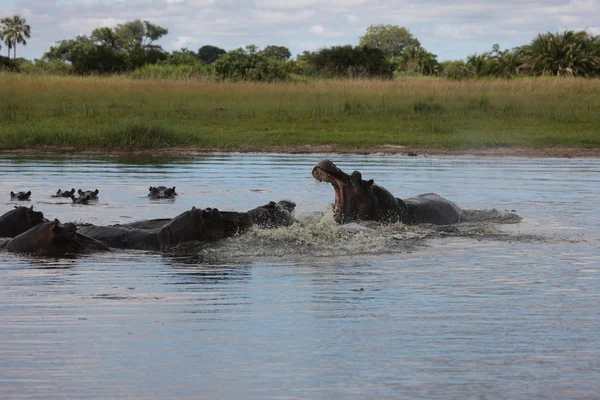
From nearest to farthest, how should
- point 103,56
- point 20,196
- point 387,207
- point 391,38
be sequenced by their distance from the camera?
1. point 387,207
2. point 20,196
3. point 103,56
4. point 391,38

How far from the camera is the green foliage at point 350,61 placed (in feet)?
142

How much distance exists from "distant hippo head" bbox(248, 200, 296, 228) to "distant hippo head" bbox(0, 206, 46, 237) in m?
1.86

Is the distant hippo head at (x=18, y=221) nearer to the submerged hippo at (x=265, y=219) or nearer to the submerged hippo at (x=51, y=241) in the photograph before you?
the submerged hippo at (x=51, y=241)

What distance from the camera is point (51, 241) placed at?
25.3ft

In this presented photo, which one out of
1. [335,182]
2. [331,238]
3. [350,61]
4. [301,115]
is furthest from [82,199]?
[350,61]

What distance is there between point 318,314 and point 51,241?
3003 millimetres

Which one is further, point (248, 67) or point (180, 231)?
point (248, 67)

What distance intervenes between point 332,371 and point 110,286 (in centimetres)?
237

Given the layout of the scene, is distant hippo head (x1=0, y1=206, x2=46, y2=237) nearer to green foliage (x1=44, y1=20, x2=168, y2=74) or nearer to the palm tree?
green foliage (x1=44, y1=20, x2=168, y2=74)

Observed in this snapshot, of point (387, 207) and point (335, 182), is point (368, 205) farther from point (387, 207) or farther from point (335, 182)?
point (335, 182)

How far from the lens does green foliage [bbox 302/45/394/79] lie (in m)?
43.2

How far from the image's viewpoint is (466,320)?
5359mm

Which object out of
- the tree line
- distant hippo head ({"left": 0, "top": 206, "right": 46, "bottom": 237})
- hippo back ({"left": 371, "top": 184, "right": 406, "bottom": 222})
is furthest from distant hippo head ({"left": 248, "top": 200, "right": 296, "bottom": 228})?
the tree line

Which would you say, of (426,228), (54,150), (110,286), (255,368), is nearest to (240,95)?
(54,150)
